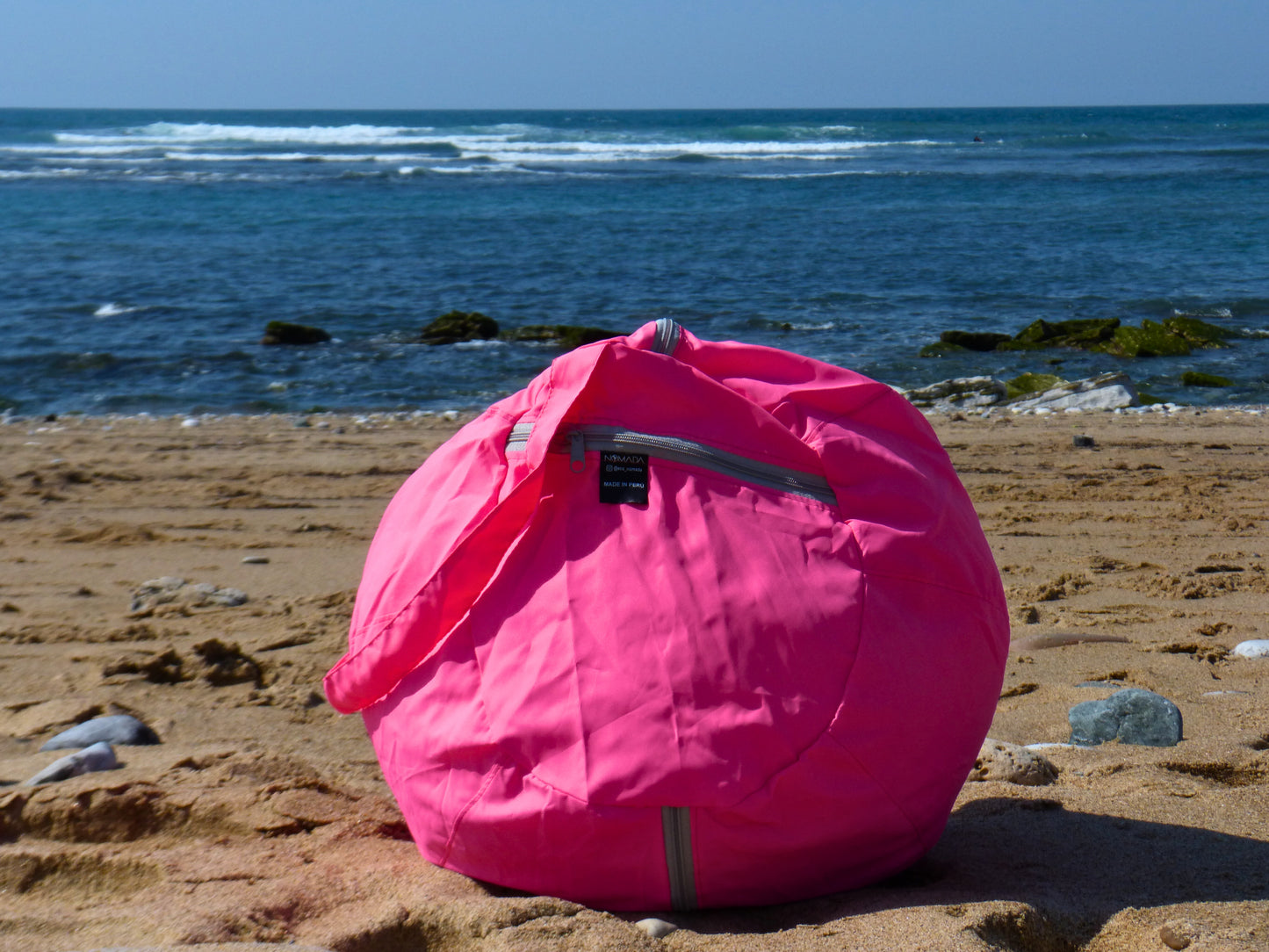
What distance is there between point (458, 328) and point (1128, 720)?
10017 mm

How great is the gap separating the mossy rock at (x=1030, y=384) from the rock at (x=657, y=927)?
335 inches

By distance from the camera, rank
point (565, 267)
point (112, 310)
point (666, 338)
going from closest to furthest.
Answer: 1. point (666, 338)
2. point (112, 310)
3. point (565, 267)

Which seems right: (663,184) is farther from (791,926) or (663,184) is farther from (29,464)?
(791,926)

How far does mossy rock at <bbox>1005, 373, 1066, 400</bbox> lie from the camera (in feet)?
32.4

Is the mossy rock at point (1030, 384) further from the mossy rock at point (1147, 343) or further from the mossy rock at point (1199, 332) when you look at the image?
the mossy rock at point (1199, 332)

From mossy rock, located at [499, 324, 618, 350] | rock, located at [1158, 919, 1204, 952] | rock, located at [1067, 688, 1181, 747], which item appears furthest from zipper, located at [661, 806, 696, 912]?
mossy rock, located at [499, 324, 618, 350]

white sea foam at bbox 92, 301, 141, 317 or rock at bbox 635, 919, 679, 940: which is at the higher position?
white sea foam at bbox 92, 301, 141, 317

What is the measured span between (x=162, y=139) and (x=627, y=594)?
6691 cm

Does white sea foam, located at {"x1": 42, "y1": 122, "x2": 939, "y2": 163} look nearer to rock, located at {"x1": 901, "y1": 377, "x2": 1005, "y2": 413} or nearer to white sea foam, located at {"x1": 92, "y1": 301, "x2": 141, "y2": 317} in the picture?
white sea foam, located at {"x1": 92, "y1": 301, "x2": 141, "y2": 317}

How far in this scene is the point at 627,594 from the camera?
205 cm

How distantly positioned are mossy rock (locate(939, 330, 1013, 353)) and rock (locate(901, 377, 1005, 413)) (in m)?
1.69

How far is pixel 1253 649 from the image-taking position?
388 cm

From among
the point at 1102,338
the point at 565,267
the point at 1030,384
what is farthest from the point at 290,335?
the point at 1102,338

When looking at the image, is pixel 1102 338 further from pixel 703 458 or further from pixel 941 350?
pixel 703 458
